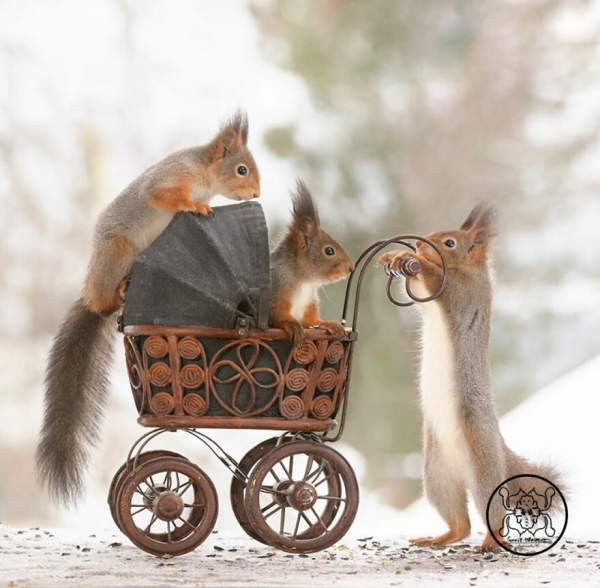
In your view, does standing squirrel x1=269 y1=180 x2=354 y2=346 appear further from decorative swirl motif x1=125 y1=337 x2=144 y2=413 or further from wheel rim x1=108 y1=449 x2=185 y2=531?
wheel rim x1=108 y1=449 x2=185 y2=531

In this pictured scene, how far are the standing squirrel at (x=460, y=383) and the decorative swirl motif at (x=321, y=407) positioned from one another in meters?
0.34

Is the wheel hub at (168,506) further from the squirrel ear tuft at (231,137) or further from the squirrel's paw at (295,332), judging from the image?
the squirrel ear tuft at (231,137)

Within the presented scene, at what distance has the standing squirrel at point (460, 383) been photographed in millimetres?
2590

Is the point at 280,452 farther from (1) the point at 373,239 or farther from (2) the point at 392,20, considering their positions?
(2) the point at 392,20

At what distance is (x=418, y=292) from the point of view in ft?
9.14

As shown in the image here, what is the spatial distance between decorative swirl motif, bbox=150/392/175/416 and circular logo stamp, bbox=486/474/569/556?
848 mm

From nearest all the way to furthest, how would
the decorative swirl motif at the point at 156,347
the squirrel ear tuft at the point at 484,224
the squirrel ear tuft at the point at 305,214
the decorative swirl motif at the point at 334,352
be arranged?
1. the decorative swirl motif at the point at 156,347
2. the decorative swirl motif at the point at 334,352
3. the squirrel ear tuft at the point at 305,214
4. the squirrel ear tuft at the point at 484,224

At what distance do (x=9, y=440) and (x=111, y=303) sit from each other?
2522 millimetres

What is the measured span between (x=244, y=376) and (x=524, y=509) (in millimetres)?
855

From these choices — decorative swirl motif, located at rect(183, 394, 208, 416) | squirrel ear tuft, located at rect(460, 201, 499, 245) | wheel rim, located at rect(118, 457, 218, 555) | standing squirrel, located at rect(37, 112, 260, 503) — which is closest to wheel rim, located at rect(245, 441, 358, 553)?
wheel rim, located at rect(118, 457, 218, 555)

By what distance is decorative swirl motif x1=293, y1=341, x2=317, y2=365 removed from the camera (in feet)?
7.97

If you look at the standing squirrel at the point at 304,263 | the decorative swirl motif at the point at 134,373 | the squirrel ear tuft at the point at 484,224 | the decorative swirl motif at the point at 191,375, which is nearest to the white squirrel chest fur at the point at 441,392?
the squirrel ear tuft at the point at 484,224

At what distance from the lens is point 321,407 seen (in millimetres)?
2492

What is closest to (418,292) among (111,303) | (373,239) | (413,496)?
(111,303)
